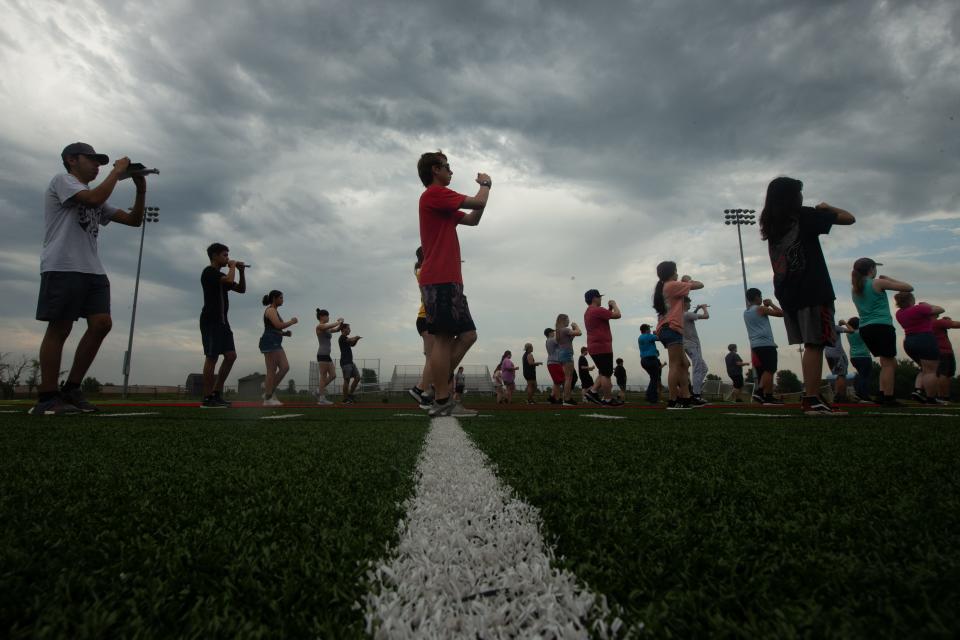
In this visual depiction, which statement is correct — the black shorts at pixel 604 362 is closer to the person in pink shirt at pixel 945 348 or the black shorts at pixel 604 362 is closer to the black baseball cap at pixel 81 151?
the person in pink shirt at pixel 945 348

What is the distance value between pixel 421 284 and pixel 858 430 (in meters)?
3.55

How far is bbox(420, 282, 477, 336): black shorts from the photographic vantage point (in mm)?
4980

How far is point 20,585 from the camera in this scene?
830mm

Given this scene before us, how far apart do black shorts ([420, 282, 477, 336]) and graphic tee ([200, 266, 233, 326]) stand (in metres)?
4.10

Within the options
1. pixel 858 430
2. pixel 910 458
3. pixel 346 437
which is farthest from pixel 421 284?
pixel 910 458

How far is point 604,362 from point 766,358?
2.75 metres

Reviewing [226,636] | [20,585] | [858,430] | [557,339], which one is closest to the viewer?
[226,636]

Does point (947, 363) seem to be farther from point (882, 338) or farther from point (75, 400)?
point (75, 400)

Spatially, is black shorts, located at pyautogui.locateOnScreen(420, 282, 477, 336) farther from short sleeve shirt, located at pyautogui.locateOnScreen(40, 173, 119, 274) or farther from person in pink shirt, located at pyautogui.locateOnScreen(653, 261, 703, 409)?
person in pink shirt, located at pyautogui.locateOnScreen(653, 261, 703, 409)

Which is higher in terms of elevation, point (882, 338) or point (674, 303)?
point (674, 303)

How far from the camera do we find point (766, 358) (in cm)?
937

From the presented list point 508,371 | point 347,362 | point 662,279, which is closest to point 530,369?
point 508,371

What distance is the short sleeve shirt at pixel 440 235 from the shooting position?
5.04 metres

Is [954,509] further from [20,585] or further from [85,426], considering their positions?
[85,426]
